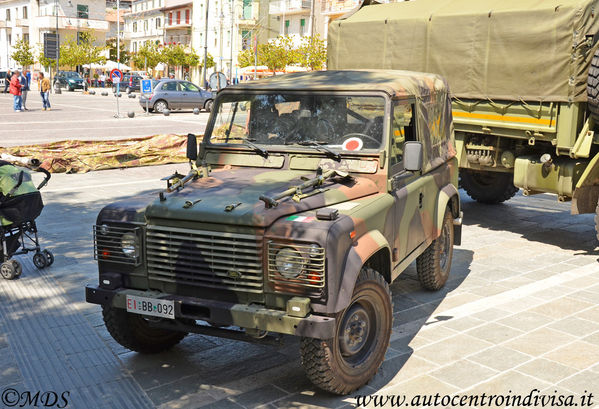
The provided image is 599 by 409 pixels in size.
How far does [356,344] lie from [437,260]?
259cm

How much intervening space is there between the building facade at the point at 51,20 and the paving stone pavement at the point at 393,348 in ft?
267

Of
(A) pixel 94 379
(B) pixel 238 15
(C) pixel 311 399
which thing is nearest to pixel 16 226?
(A) pixel 94 379

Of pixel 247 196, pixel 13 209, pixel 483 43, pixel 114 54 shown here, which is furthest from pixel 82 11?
pixel 247 196

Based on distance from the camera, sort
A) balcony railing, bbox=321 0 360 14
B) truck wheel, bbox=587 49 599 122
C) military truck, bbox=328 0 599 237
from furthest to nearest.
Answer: balcony railing, bbox=321 0 360 14 → military truck, bbox=328 0 599 237 → truck wheel, bbox=587 49 599 122

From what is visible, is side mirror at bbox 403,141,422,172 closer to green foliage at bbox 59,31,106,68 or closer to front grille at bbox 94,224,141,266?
front grille at bbox 94,224,141,266

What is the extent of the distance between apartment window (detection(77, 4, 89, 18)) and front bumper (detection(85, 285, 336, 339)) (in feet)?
293

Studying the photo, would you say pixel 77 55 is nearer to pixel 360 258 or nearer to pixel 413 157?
pixel 413 157

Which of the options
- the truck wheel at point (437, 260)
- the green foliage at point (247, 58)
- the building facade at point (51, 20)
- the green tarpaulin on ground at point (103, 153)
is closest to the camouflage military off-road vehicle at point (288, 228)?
the truck wheel at point (437, 260)

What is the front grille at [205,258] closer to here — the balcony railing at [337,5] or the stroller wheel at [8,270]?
the stroller wheel at [8,270]

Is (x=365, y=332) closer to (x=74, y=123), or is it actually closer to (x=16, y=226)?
(x=16, y=226)

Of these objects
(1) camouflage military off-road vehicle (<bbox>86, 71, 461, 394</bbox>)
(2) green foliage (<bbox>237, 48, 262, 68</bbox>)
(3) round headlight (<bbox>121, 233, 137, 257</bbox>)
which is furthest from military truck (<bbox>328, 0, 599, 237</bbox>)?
(2) green foliage (<bbox>237, 48, 262, 68</bbox>)

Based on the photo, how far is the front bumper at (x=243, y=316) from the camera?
4.67 metres

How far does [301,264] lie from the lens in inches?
187

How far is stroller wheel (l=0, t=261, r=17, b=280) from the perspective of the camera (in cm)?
799
